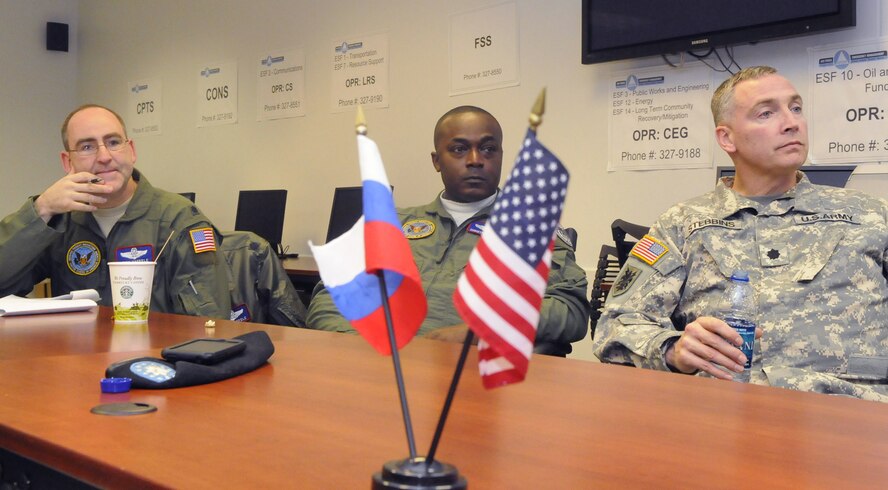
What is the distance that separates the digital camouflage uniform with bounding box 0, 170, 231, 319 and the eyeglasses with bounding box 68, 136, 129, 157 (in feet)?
0.48

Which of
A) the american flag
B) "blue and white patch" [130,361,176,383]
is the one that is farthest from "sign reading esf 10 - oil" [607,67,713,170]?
the american flag

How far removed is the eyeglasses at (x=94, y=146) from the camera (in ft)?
8.99

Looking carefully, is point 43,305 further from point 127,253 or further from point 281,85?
point 281,85

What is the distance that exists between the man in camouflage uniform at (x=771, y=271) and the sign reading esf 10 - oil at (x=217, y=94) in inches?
151

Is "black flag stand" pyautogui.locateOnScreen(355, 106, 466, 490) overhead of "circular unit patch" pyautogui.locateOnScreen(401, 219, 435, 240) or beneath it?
beneath

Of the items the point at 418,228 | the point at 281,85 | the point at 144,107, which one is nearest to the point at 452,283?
the point at 418,228

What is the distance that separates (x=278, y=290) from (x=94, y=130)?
2.47ft

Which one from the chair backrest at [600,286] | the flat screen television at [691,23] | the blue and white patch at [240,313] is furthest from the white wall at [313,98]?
the blue and white patch at [240,313]

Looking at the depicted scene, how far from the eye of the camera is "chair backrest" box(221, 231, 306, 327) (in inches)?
112

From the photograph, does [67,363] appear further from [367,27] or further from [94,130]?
[367,27]

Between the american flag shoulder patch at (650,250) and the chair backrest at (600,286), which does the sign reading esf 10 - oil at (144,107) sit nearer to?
the chair backrest at (600,286)

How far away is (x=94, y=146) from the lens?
2.75 m

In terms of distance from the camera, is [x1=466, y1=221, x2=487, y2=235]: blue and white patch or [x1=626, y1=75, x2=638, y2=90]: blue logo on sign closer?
[x1=466, y1=221, x2=487, y2=235]: blue and white patch

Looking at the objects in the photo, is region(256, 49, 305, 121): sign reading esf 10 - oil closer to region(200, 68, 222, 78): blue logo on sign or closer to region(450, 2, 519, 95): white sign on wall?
region(200, 68, 222, 78): blue logo on sign
